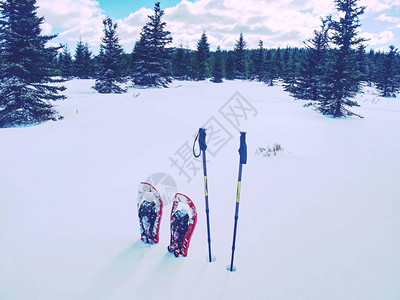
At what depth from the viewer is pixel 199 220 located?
13.4 ft

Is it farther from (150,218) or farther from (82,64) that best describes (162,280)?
(82,64)

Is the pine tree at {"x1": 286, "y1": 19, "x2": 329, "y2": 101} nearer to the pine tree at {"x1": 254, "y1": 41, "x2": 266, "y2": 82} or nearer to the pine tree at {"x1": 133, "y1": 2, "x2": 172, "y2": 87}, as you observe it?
the pine tree at {"x1": 133, "y1": 2, "x2": 172, "y2": 87}

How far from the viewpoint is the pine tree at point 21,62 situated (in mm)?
12086

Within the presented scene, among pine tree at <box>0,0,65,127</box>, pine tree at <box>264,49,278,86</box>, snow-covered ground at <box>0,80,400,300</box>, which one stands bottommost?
snow-covered ground at <box>0,80,400,300</box>

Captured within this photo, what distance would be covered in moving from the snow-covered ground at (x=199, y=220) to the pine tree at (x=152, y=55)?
2246 centimetres

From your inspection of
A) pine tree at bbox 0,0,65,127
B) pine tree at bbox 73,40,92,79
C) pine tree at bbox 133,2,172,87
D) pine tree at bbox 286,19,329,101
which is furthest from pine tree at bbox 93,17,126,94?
pine tree at bbox 73,40,92,79

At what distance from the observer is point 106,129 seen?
8711 mm

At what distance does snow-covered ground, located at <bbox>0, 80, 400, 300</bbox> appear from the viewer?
2.83 metres

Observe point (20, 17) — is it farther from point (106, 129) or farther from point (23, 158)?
point (23, 158)

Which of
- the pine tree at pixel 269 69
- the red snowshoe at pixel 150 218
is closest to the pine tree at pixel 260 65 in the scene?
the pine tree at pixel 269 69

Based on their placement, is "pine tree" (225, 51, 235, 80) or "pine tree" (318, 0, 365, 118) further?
"pine tree" (225, 51, 235, 80)

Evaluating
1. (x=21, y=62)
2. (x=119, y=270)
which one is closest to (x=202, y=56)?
(x=21, y=62)

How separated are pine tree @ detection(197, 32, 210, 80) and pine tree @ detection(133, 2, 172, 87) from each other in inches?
657

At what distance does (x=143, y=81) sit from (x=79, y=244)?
28.1 metres
